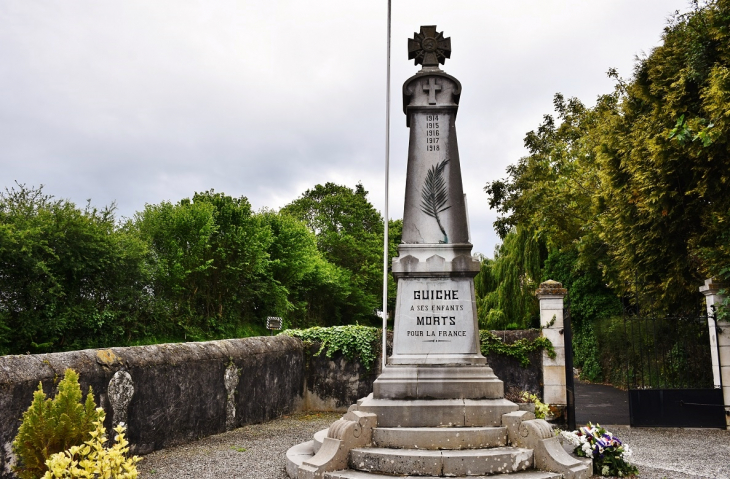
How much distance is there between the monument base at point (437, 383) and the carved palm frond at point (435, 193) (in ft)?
5.68

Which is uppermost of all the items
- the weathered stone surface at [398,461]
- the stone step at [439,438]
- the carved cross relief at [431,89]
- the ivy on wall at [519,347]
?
the carved cross relief at [431,89]

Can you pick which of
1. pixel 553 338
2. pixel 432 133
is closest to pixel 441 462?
pixel 432 133

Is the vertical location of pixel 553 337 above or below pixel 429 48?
below

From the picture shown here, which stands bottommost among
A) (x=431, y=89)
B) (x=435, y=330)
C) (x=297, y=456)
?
(x=297, y=456)

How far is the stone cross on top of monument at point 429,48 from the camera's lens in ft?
24.8

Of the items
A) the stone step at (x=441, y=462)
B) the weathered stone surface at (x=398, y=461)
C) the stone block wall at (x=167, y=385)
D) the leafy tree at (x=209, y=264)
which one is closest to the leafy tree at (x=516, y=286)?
the leafy tree at (x=209, y=264)

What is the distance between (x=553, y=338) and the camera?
1089cm

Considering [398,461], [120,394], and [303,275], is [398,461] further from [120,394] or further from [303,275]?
[303,275]

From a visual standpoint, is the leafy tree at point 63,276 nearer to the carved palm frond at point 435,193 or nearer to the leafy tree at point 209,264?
the leafy tree at point 209,264

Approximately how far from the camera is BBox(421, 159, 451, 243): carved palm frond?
702cm

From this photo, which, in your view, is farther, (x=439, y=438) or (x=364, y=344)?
(x=364, y=344)

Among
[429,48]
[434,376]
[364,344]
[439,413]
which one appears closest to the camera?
[439,413]

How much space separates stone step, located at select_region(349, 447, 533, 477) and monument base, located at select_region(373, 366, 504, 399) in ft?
2.44

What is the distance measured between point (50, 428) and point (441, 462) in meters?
3.35
